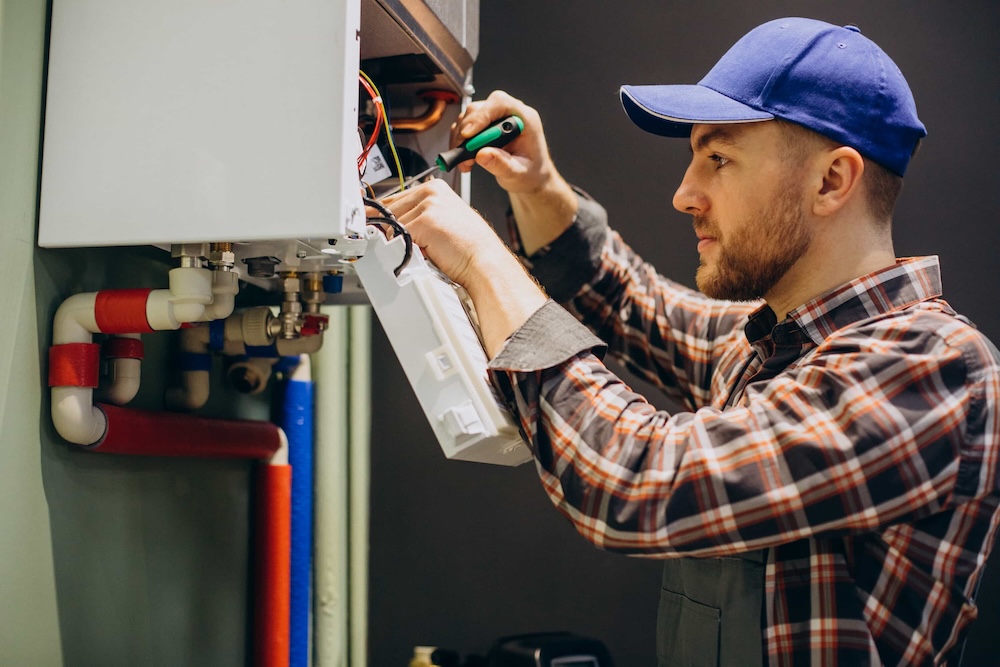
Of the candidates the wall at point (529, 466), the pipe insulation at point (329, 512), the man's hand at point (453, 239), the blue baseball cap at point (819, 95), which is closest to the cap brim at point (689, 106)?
the blue baseball cap at point (819, 95)

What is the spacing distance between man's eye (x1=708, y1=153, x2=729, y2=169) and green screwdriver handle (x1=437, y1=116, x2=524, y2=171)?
0.28m

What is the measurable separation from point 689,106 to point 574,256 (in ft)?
1.23

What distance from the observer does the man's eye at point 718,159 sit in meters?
0.96

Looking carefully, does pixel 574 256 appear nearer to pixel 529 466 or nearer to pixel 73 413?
pixel 529 466

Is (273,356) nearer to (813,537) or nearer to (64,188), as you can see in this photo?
(64,188)

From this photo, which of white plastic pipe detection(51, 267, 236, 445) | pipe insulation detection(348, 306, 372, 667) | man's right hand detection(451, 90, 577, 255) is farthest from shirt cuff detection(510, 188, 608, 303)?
white plastic pipe detection(51, 267, 236, 445)

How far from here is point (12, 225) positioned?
0.73m

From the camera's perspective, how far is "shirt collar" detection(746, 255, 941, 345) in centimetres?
88

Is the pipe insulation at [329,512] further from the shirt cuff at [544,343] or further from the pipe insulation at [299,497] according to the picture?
the shirt cuff at [544,343]

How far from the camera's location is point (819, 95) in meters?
0.90

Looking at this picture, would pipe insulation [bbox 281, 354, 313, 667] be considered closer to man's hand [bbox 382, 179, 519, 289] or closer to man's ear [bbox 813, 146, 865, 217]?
man's hand [bbox 382, 179, 519, 289]

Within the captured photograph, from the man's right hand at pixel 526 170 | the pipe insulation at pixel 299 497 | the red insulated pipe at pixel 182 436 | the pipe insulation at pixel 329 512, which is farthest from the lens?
the pipe insulation at pixel 329 512

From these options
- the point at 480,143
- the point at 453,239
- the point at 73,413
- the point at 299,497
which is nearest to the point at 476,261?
the point at 453,239

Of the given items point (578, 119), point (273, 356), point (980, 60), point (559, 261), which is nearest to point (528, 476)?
point (559, 261)
